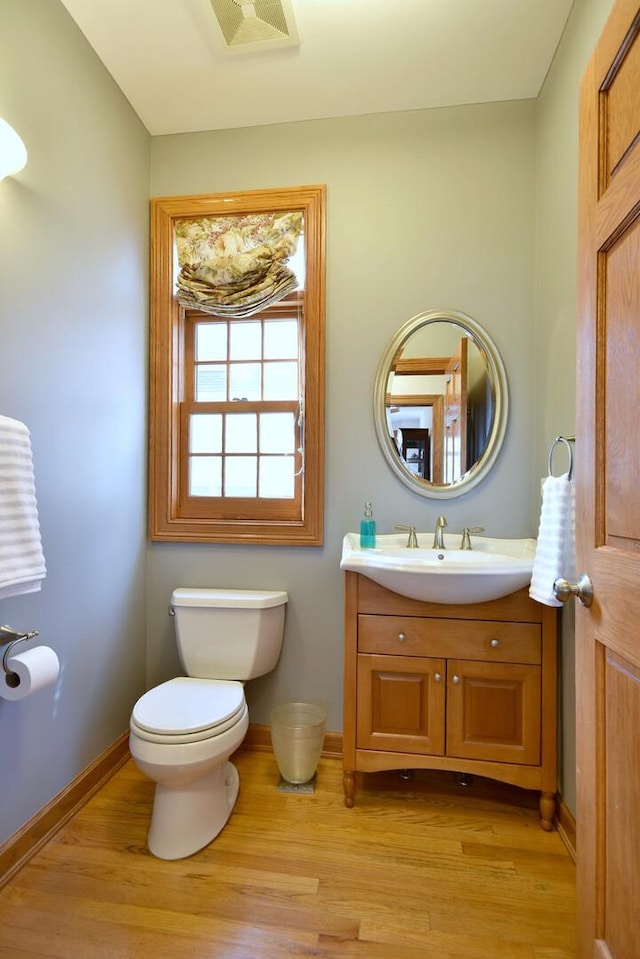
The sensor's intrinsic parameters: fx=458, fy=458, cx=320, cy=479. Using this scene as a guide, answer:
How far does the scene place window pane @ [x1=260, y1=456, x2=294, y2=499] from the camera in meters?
2.04

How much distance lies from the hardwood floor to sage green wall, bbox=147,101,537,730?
0.48m

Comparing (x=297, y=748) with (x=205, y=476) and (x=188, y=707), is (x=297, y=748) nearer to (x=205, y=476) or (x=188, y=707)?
(x=188, y=707)

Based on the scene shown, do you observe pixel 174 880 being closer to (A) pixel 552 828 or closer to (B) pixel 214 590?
(B) pixel 214 590

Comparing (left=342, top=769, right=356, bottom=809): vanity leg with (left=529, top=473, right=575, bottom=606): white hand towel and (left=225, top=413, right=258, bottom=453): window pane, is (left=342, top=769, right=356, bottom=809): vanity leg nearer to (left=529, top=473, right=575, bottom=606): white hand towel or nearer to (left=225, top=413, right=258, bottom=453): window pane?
(left=529, top=473, right=575, bottom=606): white hand towel

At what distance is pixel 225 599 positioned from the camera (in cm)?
178

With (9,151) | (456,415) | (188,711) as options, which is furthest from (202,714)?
(9,151)

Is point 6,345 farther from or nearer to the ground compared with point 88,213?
nearer to the ground

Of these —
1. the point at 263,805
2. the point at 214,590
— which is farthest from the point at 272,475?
the point at 263,805

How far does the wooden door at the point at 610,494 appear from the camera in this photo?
78 cm

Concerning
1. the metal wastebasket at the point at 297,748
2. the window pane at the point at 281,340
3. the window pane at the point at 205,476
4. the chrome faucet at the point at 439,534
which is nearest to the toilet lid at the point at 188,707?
the metal wastebasket at the point at 297,748

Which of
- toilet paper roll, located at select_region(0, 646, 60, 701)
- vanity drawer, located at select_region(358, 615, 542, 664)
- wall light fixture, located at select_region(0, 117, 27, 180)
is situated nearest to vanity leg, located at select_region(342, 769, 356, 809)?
vanity drawer, located at select_region(358, 615, 542, 664)

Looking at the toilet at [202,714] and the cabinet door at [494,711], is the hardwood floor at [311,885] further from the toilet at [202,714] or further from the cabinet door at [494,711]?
the cabinet door at [494,711]

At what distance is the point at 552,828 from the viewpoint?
1518mm

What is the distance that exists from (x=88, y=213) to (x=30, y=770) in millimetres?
1841
